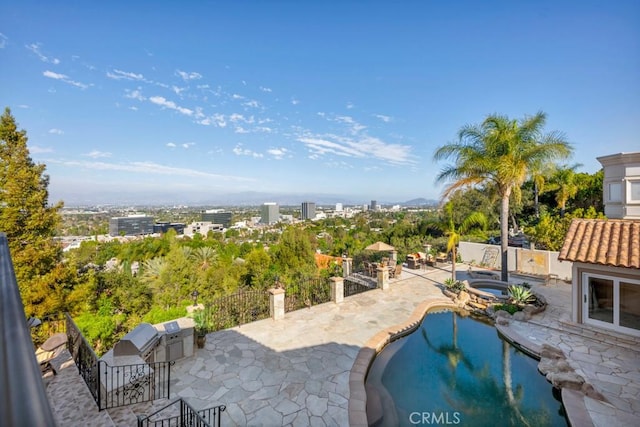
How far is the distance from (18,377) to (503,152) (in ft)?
48.6

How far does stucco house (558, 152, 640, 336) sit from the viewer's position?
746 centimetres

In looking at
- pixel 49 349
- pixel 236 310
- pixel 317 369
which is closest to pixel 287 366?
pixel 317 369

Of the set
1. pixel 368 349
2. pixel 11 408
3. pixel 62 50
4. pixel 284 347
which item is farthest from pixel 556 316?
pixel 62 50

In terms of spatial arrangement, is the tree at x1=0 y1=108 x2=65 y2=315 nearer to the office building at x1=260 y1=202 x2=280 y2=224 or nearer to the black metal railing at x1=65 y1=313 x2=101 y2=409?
the black metal railing at x1=65 y1=313 x2=101 y2=409

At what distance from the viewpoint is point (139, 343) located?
5.58 m

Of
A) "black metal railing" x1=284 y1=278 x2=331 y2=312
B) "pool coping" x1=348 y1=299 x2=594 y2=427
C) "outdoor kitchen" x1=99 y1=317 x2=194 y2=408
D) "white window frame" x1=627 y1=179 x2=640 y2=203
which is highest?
"white window frame" x1=627 y1=179 x2=640 y2=203

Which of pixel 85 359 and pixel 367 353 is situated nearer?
pixel 85 359

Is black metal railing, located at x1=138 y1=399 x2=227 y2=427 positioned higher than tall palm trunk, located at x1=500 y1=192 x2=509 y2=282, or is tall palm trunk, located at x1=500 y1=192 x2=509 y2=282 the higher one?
tall palm trunk, located at x1=500 y1=192 x2=509 y2=282

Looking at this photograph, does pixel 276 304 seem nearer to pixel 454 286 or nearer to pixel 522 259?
pixel 454 286

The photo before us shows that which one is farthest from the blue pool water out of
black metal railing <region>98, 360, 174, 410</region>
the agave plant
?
black metal railing <region>98, 360, 174, 410</region>

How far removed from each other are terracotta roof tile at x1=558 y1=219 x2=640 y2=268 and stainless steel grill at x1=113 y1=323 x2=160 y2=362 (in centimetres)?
1083

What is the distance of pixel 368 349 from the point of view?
7.25 metres

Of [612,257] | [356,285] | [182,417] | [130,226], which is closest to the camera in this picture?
[182,417]

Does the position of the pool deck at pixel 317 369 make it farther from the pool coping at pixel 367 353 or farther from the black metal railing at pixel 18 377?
the black metal railing at pixel 18 377
